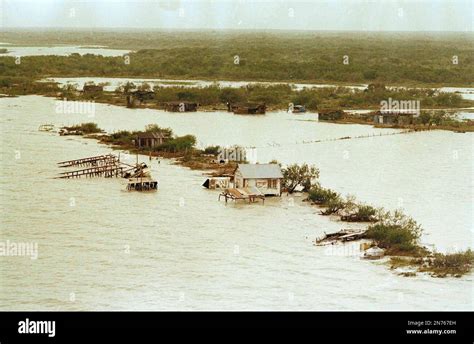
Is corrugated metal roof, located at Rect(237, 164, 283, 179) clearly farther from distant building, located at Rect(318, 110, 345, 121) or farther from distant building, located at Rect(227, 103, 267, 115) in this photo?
distant building, located at Rect(227, 103, 267, 115)

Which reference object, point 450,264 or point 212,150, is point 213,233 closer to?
point 450,264

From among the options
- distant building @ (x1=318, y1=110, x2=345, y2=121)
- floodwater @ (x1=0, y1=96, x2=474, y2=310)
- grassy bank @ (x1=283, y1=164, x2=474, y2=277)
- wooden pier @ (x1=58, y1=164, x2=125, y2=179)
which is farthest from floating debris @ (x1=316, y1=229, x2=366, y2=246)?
distant building @ (x1=318, y1=110, x2=345, y2=121)

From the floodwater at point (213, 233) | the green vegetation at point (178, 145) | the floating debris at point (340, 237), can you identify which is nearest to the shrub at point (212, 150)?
the green vegetation at point (178, 145)

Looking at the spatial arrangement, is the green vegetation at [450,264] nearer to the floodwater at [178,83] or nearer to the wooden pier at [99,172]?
the wooden pier at [99,172]

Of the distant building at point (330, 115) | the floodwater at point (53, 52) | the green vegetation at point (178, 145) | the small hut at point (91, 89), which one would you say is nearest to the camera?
the green vegetation at point (178, 145)
